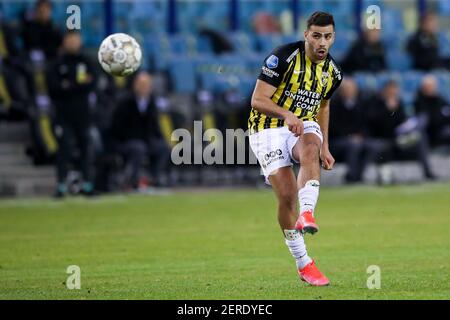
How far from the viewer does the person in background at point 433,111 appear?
2505cm

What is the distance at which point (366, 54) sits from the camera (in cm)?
2609

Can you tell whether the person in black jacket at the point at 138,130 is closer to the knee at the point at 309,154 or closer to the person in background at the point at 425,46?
the person in background at the point at 425,46

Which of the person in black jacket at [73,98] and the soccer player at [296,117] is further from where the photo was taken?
the person in black jacket at [73,98]

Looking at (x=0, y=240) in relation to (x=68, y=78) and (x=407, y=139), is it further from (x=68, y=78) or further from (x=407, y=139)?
(x=407, y=139)

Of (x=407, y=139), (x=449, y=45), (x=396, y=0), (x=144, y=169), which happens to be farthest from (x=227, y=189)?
(x=396, y=0)

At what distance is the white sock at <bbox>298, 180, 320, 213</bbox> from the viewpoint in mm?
9883

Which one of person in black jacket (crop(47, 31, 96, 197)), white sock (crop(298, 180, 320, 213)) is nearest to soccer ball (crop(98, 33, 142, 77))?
white sock (crop(298, 180, 320, 213))

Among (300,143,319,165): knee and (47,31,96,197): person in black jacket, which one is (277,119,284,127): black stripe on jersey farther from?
(47,31,96,197): person in black jacket

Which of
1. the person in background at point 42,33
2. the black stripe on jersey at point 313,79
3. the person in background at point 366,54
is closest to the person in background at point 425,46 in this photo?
the person in background at point 366,54

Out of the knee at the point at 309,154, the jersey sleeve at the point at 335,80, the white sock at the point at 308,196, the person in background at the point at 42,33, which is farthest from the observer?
the person in background at the point at 42,33

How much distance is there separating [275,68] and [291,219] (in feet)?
4.39

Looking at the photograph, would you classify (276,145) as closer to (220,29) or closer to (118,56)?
(118,56)

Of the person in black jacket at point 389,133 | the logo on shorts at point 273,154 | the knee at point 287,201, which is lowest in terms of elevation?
the person in black jacket at point 389,133

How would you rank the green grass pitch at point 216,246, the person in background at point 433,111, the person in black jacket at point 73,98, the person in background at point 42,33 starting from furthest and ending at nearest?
the person in background at point 433,111
the person in background at point 42,33
the person in black jacket at point 73,98
the green grass pitch at point 216,246
